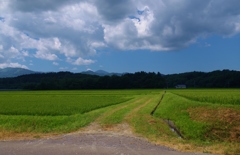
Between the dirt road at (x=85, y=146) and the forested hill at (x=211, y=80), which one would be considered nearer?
the dirt road at (x=85, y=146)

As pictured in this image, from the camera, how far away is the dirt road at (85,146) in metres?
10.3

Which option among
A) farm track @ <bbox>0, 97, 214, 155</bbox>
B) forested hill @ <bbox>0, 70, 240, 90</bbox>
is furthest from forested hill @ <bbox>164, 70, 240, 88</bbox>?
farm track @ <bbox>0, 97, 214, 155</bbox>

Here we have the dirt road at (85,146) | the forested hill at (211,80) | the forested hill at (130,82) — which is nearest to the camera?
the dirt road at (85,146)

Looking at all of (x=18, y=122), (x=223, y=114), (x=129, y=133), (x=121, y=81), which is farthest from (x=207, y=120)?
(x=121, y=81)

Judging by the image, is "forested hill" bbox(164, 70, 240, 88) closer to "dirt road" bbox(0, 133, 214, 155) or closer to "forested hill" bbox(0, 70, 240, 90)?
"forested hill" bbox(0, 70, 240, 90)

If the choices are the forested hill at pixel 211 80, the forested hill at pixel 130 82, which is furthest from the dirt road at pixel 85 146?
the forested hill at pixel 130 82

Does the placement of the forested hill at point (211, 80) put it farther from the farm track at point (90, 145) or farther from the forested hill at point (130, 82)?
the farm track at point (90, 145)

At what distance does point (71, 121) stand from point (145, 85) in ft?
381

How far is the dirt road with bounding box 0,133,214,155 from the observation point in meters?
10.3

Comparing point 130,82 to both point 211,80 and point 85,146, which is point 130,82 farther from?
point 85,146

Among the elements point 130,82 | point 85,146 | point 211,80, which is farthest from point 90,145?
point 130,82

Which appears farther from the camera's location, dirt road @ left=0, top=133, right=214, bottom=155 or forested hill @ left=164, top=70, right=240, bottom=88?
forested hill @ left=164, top=70, right=240, bottom=88

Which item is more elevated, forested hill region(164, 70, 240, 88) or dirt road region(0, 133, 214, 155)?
forested hill region(164, 70, 240, 88)

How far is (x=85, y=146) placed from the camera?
11.4 m
